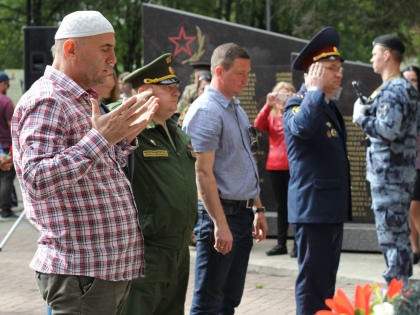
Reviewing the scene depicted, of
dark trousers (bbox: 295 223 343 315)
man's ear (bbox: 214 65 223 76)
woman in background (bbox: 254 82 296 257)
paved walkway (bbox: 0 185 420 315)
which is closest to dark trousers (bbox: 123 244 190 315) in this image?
dark trousers (bbox: 295 223 343 315)

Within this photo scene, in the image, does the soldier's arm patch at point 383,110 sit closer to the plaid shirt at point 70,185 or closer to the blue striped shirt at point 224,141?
the blue striped shirt at point 224,141

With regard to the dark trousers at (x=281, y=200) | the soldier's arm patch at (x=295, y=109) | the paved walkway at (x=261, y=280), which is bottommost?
the paved walkway at (x=261, y=280)

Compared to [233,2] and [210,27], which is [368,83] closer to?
[210,27]

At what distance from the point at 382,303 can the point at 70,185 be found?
128cm

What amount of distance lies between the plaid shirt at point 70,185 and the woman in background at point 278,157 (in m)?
6.00

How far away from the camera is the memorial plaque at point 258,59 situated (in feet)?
31.7

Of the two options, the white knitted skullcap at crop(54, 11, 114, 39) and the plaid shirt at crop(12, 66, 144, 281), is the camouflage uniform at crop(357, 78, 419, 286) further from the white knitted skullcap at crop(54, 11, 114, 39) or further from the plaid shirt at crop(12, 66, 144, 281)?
the white knitted skullcap at crop(54, 11, 114, 39)

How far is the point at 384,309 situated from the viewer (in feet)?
7.02

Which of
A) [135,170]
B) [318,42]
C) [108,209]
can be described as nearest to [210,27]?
[318,42]

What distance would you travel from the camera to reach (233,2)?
26.5 meters

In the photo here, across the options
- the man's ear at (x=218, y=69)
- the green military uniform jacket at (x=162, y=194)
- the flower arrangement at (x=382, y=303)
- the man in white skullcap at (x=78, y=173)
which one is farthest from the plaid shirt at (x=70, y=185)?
the man's ear at (x=218, y=69)

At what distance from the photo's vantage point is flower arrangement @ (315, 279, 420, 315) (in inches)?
79.9

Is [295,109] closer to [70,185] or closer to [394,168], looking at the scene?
[394,168]

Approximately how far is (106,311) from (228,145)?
1.94 metres
